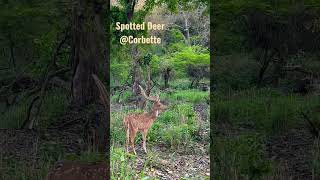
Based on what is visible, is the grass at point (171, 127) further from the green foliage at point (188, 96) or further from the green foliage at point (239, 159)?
the green foliage at point (239, 159)

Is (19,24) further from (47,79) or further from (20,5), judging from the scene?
(47,79)

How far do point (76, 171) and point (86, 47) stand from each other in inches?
49.8

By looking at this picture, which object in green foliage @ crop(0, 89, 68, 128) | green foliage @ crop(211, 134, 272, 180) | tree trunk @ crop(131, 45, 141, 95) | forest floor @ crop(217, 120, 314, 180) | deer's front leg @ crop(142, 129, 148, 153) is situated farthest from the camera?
green foliage @ crop(0, 89, 68, 128)

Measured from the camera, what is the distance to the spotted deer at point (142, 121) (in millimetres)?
5602

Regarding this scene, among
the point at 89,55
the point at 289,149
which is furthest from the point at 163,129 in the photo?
the point at 289,149

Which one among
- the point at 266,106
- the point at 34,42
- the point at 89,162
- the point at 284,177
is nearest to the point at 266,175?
the point at 284,177

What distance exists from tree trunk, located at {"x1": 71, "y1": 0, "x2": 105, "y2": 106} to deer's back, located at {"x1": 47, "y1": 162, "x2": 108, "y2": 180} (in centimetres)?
63

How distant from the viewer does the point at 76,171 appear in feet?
19.6

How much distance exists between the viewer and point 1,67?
6.19m

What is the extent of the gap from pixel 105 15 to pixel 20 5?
0.98 metres

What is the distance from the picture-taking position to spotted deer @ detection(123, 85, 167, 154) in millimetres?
5602

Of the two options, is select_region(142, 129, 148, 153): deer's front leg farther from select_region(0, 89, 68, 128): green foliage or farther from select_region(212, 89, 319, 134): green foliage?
select_region(0, 89, 68, 128): green foliage

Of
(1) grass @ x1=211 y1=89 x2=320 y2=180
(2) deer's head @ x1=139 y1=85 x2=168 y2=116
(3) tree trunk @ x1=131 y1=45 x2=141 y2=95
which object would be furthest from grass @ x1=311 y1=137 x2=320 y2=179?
(3) tree trunk @ x1=131 y1=45 x2=141 y2=95

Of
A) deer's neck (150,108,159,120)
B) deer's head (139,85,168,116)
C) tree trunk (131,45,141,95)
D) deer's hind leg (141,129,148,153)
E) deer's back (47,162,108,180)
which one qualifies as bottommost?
deer's back (47,162,108,180)
